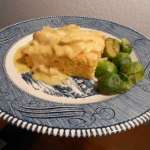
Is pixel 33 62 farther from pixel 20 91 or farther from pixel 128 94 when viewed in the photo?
pixel 128 94

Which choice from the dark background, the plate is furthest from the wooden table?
the dark background

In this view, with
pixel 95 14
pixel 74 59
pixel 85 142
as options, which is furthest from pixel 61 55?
pixel 95 14

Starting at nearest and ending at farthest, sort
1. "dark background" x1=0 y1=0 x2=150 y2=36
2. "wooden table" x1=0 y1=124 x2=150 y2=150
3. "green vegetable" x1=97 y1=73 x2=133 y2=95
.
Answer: "green vegetable" x1=97 y1=73 x2=133 y2=95, "wooden table" x1=0 y1=124 x2=150 y2=150, "dark background" x1=0 y1=0 x2=150 y2=36

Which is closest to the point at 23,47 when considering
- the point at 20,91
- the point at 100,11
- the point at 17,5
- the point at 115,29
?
the point at 20,91

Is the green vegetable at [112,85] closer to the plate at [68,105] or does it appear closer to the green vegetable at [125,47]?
the plate at [68,105]

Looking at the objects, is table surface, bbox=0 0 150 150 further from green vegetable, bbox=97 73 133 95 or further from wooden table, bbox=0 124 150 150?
green vegetable, bbox=97 73 133 95

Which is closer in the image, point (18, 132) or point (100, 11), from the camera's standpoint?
point (18, 132)
